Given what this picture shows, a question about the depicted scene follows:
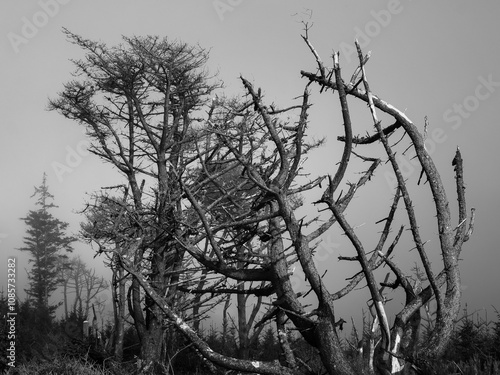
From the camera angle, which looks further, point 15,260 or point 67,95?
point 67,95

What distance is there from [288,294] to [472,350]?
22.5ft

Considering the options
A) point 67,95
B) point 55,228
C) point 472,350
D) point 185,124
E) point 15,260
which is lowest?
point 472,350

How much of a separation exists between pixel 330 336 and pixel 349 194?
54.1 inches

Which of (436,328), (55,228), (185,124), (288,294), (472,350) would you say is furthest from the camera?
(55,228)

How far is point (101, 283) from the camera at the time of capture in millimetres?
47906

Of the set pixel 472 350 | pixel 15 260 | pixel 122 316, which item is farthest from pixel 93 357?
pixel 472 350

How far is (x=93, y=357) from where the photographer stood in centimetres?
1385

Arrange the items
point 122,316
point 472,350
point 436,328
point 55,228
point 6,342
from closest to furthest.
Result: point 436,328 < point 472,350 < point 6,342 < point 122,316 < point 55,228

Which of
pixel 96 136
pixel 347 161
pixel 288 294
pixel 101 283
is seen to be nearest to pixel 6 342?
pixel 96 136

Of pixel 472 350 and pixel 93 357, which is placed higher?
pixel 93 357

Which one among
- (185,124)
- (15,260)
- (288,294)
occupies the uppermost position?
(185,124)

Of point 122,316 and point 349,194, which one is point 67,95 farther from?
point 349,194

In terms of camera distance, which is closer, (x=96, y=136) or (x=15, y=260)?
(x=15, y=260)

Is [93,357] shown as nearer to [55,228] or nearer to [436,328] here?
[436,328]
